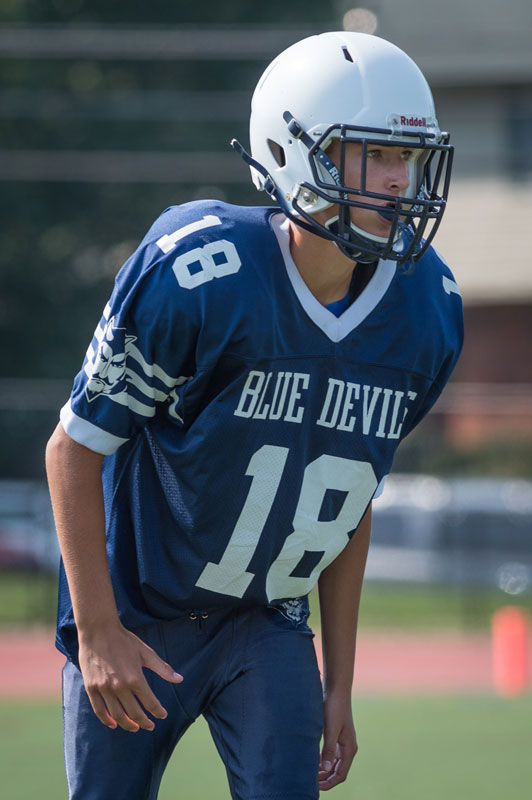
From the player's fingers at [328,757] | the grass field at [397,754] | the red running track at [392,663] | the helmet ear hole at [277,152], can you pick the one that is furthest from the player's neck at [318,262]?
the red running track at [392,663]

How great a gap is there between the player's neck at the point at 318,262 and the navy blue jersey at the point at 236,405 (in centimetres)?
4

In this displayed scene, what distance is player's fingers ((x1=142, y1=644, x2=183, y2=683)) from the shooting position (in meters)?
2.40

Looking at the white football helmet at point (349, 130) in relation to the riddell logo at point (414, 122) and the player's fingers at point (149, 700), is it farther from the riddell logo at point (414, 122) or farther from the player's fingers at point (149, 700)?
the player's fingers at point (149, 700)

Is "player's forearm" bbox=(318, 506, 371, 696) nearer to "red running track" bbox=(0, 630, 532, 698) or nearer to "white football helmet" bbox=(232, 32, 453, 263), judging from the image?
"white football helmet" bbox=(232, 32, 453, 263)

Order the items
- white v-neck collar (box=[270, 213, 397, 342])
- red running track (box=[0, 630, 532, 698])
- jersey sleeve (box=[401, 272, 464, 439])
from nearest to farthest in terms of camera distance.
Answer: white v-neck collar (box=[270, 213, 397, 342])
jersey sleeve (box=[401, 272, 464, 439])
red running track (box=[0, 630, 532, 698])

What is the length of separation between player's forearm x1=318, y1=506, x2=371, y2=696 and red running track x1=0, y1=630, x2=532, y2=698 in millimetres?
5484

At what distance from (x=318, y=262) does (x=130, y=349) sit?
1.43 ft

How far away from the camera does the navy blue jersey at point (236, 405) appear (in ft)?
7.79

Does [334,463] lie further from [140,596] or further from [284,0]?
[284,0]

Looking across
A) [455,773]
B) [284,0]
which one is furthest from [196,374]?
[284,0]

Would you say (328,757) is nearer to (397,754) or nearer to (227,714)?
(227,714)

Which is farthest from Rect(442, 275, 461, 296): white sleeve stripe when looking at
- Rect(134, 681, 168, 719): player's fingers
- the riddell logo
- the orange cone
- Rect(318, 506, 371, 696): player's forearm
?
the orange cone

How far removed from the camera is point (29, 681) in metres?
8.57

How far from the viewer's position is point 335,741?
280cm
